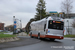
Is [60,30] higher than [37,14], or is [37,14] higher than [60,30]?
Result: [37,14]

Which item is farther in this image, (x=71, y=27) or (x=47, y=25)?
(x=71, y=27)

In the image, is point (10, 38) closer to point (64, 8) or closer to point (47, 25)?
point (47, 25)

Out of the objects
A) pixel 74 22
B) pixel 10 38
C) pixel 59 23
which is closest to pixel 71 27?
pixel 74 22

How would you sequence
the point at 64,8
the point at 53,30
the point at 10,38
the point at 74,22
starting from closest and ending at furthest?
the point at 10,38 → the point at 53,30 → the point at 74,22 → the point at 64,8

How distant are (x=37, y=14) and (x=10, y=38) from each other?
5726 centimetres

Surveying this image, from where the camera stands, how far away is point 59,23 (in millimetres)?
17781

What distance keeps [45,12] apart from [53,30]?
189ft

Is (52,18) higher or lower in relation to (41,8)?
lower

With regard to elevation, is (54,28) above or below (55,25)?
below

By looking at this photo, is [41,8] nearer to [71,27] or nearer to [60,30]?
[71,27]

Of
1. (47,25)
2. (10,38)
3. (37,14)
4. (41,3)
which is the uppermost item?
(41,3)

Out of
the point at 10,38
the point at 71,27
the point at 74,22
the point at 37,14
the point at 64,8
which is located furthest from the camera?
the point at 37,14

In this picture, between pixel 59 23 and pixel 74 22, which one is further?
pixel 74 22

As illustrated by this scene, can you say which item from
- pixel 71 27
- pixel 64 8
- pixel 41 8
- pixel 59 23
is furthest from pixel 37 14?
pixel 59 23
